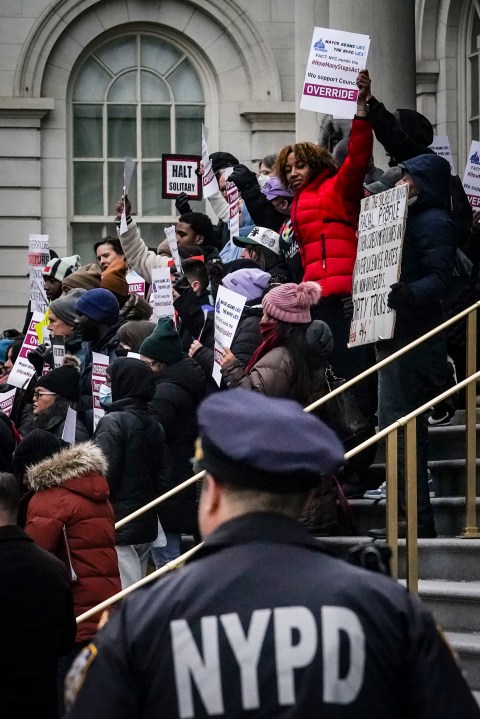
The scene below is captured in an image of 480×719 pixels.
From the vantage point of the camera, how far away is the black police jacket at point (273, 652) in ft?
8.20

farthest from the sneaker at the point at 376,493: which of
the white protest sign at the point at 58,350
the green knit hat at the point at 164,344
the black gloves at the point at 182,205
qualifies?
the black gloves at the point at 182,205

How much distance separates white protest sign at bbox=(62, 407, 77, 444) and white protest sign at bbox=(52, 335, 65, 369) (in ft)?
3.05

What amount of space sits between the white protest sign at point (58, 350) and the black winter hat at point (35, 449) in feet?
7.17

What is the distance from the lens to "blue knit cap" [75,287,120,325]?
9453 millimetres

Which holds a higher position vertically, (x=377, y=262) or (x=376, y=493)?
(x=377, y=262)

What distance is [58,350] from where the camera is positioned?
9648 mm

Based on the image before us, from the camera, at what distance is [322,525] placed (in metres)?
8.04

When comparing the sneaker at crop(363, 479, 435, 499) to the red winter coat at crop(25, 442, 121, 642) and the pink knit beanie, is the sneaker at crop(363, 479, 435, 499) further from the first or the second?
the red winter coat at crop(25, 442, 121, 642)

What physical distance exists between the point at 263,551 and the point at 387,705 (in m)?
0.31

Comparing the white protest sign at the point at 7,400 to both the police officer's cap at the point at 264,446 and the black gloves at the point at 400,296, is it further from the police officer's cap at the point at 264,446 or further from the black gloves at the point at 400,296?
the police officer's cap at the point at 264,446

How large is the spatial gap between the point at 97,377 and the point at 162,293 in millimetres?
1305

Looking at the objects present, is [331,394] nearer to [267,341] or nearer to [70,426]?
[267,341]

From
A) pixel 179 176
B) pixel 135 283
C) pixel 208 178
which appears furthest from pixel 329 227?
pixel 179 176

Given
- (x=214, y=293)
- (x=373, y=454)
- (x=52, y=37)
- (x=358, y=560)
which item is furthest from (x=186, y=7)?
(x=358, y=560)
